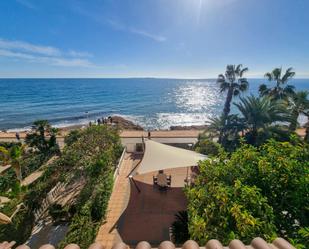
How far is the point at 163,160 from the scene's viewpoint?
9430 mm

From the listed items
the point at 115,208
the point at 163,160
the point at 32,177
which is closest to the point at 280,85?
the point at 163,160

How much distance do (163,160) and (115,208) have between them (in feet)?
10.4

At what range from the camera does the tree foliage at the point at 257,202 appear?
3.65 metres

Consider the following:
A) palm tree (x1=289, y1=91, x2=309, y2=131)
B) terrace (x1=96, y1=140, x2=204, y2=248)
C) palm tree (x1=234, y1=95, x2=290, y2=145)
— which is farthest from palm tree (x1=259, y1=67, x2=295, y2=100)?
terrace (x1=96, y1=140, x2=204, y2=248)

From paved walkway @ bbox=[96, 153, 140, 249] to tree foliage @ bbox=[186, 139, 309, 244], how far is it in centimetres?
439

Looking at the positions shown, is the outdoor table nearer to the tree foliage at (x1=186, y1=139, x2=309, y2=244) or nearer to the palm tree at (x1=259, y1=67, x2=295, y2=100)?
the tree foliage at (x1=186, y1=139, x2=309, y2=244)

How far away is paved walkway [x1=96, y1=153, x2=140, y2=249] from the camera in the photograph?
24.6 feet

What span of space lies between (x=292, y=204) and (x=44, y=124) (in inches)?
744

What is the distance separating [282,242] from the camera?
226 cm

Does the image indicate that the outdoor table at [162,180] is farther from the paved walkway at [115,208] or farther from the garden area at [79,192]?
the garden area at [79,192]

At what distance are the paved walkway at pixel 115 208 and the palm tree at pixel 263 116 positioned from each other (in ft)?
29.2

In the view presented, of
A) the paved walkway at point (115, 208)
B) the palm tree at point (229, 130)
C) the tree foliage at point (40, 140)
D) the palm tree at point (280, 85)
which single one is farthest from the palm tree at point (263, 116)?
the tree foliage at point (40, 140)

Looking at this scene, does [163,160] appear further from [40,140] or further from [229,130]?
[40,140]

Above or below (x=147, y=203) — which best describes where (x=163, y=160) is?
above
